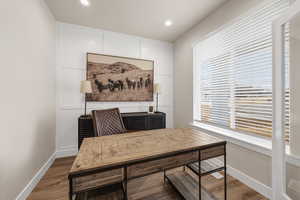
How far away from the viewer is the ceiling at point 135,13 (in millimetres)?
2072

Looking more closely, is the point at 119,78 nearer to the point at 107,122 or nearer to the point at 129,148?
the point at 107,122

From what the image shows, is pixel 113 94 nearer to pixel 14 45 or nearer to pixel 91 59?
pixel 91 59

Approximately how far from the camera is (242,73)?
190cm

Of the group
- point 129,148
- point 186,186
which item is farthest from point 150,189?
point 129,148

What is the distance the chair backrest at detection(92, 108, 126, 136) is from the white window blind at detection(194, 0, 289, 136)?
177 centimetres

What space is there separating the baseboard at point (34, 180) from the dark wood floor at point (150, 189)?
0.05 meters

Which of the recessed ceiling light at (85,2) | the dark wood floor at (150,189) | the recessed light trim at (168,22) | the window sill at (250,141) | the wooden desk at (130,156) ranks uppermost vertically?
the recessed light trim at (168,22)

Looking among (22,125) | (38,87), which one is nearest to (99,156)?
(22,125)

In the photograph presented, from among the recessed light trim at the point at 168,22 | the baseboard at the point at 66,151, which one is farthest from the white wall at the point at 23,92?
the recessed light trim at the point at 168,22

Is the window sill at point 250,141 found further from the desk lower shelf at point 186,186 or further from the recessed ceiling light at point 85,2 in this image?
the recessed ceiling light at point 85,2

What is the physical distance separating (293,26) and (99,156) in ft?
7.01

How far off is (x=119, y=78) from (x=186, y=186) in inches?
96.1

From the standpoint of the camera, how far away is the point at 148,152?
41.8 inches

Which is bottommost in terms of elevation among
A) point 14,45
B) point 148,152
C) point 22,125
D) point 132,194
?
point 132,194
